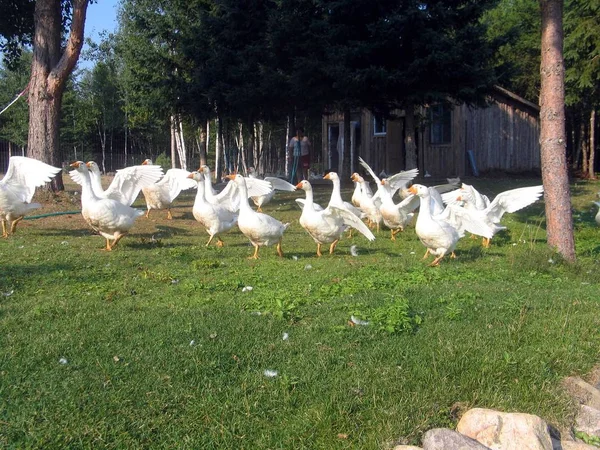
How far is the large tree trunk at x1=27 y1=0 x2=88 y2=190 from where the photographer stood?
46.2 feet

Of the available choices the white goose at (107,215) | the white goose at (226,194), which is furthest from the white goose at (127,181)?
the white goose at (107,215)

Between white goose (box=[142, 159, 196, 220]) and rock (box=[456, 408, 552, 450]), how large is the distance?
994 cm

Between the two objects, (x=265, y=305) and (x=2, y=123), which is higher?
(x=2, y=123)

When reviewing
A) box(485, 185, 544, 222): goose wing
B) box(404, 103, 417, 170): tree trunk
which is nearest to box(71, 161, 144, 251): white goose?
box(485, 185, 544, 222): goose wing

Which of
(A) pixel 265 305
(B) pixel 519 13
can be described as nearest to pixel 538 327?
(A) pixel 265 305

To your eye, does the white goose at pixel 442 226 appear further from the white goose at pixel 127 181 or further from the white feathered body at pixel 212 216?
the white goose at pixel 127 181

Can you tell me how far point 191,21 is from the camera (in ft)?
75.4

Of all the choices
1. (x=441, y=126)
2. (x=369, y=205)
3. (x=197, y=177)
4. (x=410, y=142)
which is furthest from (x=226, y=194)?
(x=441, y=126)

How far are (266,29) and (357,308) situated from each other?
14686 millimetres

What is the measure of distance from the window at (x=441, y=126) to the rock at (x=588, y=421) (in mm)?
22647

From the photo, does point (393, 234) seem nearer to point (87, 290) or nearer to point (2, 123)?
point (87, 290)

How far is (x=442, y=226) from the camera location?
9148 millimetres

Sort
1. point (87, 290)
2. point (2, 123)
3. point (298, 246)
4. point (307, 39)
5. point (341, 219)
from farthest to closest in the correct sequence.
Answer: point (2, 123)
point (307, 39)
point (298, 246)
point (341, 219)
point (87, 290)

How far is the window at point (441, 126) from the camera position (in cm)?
2672
